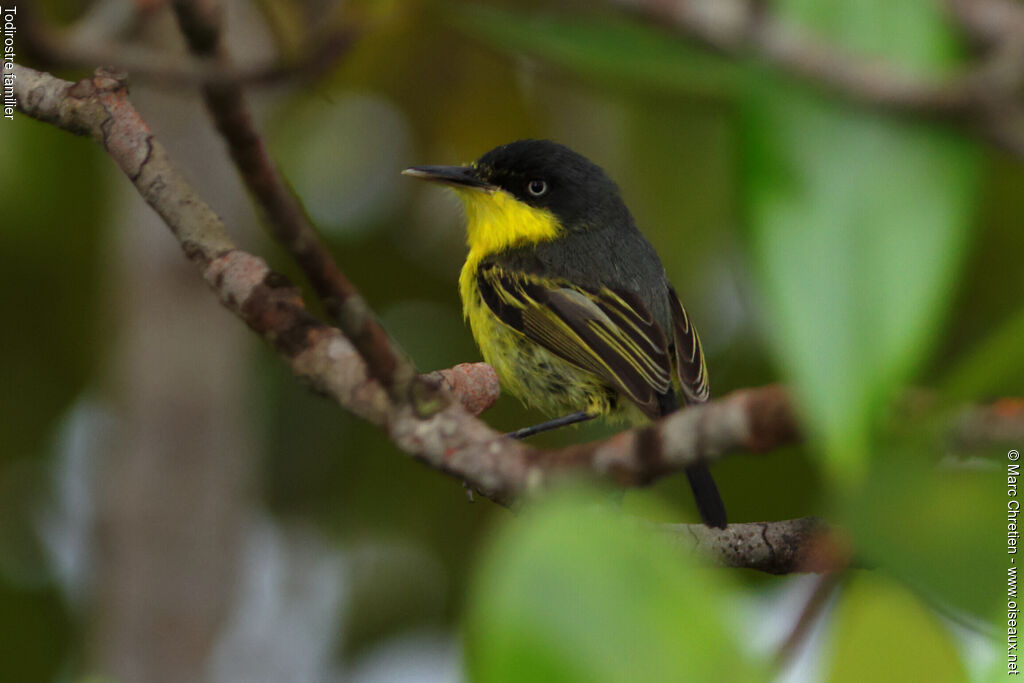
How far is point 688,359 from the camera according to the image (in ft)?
9.67

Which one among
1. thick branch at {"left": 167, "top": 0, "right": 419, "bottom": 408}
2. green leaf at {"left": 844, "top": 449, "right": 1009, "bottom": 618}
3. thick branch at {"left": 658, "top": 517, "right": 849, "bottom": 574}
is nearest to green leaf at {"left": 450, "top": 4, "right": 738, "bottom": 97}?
thick branch at {"left": 167, "top": 0, "right": 419, "bottom": 408}

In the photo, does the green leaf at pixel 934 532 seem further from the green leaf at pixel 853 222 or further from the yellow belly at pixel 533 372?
the yellow belly at pixel 533 372

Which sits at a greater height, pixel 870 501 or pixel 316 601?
pixel 870 501

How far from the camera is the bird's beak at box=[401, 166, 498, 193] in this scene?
3.33 meters

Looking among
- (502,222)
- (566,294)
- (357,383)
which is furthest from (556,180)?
(357,383)

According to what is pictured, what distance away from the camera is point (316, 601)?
3586 millimetres

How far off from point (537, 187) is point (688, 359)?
38.5 inches

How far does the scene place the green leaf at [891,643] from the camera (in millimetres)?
783

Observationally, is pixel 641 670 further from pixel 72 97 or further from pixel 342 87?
pixel 342 87

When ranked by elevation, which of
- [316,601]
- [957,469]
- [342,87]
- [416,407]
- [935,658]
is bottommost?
[316,601]

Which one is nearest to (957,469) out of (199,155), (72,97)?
(72,97)

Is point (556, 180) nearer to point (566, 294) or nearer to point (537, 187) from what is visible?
point (537, 187)

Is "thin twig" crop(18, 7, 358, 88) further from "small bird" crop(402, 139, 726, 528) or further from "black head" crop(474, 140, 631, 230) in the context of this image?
"black head" crop(474, 140, 631, 230)

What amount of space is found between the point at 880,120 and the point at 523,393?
2236mm
